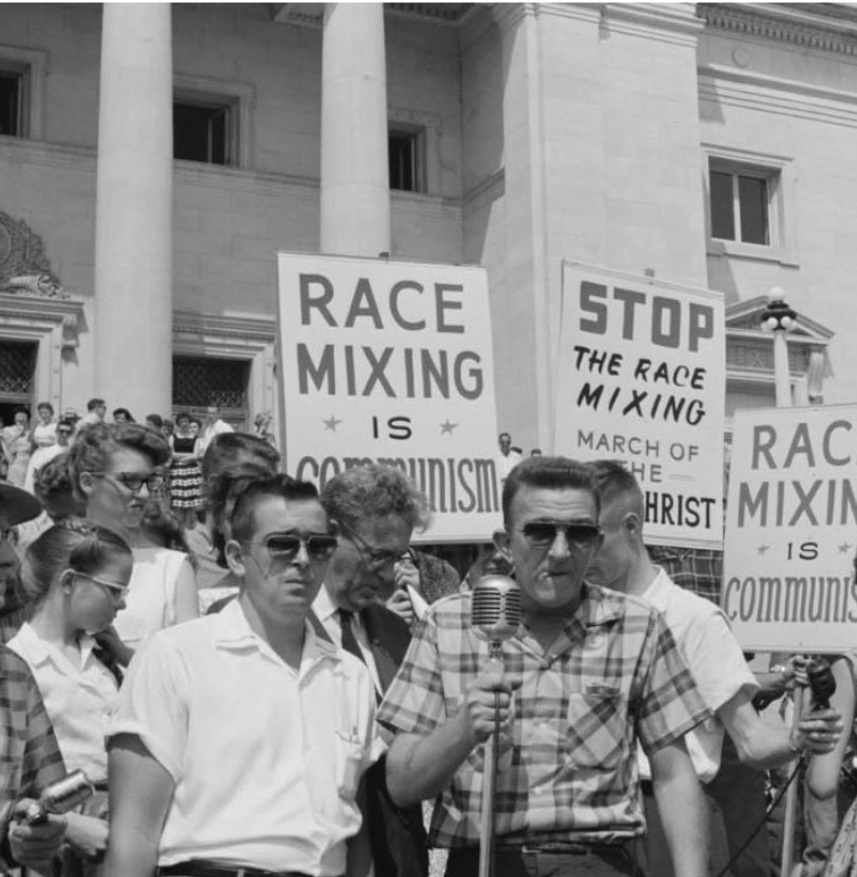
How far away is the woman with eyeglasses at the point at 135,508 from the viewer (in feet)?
17.9

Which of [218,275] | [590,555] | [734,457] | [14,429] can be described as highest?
[218,275]

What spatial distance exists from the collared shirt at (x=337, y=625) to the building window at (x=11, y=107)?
2143 centimetres

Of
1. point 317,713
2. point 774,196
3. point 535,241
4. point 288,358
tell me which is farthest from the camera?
point 774,196

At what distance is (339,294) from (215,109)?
2048 centimetres

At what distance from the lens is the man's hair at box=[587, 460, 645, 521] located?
4906mm

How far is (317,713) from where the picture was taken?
3807mm

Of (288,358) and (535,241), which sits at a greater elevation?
(535,241)

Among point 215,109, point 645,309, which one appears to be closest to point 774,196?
point 215,109

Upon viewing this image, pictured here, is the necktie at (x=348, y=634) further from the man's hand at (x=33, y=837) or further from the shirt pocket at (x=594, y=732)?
the man's hand at (x=33, y=837)

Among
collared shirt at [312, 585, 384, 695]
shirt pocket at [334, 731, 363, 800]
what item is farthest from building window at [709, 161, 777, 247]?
shirt pocket at [334, 731, 363, 800]

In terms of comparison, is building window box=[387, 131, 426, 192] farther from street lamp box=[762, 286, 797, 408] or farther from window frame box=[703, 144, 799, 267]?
street lamp box=[762, 286, 797, 408]

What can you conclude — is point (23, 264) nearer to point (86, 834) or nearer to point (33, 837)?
point (86, 834)

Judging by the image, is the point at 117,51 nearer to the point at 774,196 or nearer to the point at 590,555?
the point at 774,196

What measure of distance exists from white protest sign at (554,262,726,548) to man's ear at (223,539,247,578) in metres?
3.33
